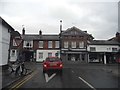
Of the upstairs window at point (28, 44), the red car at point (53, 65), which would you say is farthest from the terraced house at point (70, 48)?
the red car at point (53, 65)

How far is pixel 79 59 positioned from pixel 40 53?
10884 millimetres

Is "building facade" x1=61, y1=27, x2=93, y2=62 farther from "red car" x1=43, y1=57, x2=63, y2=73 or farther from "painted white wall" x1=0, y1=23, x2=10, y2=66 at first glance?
"red car" x1=43, y1=57, x2=63, y2=73

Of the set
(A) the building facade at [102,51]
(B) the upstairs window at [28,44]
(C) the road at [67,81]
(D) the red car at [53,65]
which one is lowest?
(C) the road at [67,81]

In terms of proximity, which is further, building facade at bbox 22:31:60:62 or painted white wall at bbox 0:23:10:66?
building facade at bbox 22:31:60:62

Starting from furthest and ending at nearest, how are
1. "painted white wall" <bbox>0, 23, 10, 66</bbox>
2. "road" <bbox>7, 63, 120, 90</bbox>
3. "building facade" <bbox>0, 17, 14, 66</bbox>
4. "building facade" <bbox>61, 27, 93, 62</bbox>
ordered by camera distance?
1. "building facade" <bbox>61, 27, 93, 62</bbox>
2. "painted white wall" <bbox>0, 23, 10, 66</bbox>
3. "building facade" <bbox>0, 17, 14, 66</bbox>
4. "road" <bbox>7, 63, 120, 90</bbox>

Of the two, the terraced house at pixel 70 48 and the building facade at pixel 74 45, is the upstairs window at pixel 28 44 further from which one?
the building facade at pixel 74 45

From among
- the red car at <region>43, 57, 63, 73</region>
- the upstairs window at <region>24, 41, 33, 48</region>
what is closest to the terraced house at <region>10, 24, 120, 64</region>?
the upstairs window at <region>24, 41, 33, 48</region>

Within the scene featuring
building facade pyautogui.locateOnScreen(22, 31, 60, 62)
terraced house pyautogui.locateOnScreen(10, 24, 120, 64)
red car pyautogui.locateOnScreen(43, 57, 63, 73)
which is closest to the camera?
red car pyautogui.locateOnScreen(43, 57, 63, 73)

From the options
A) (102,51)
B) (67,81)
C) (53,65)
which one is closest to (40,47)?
(102,51)

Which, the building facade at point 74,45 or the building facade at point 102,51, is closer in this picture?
the building facade at point 74,45

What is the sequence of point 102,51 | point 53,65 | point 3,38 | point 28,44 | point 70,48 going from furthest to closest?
point 102,51
point 28,44
point 70,48
point 3,38
point 53,65

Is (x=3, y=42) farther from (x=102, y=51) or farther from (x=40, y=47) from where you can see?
(x=102, y=51)

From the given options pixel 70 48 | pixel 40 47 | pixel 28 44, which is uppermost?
pixel 28 44

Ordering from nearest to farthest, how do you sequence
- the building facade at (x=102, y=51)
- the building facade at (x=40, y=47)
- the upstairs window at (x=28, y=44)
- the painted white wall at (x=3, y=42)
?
the painted white wall at (x=3, y=42) → the building facade at (x=40, y=47) → the upstairs window at (x=28, y=44) → the building facade at (x=102, y=51)
